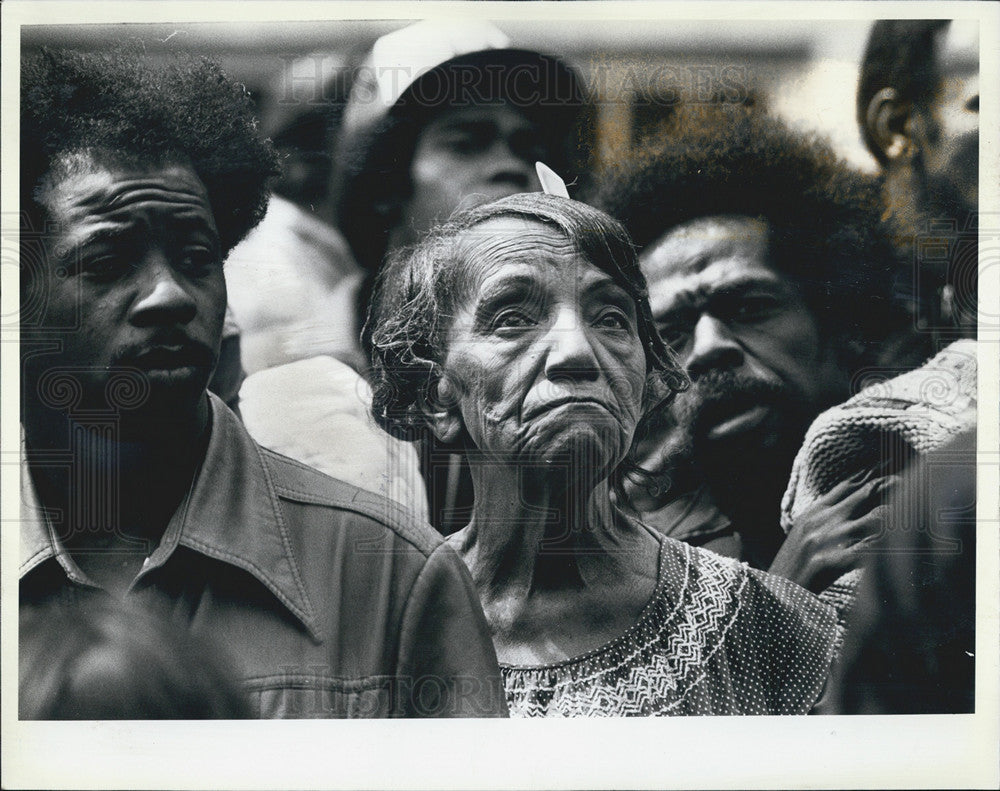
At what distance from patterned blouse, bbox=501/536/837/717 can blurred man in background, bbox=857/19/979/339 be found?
4.62ft

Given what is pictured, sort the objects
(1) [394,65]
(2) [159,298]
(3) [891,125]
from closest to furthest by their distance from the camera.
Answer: (2) [159,298] < (1) [394,65] < (3) [891,125]

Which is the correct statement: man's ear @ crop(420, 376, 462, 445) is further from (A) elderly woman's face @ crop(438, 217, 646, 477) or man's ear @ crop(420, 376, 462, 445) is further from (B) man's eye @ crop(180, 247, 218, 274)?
(B) man's eye @ crop(180, 247, 218, 274)

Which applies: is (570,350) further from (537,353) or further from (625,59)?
(625,59)

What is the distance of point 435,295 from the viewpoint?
3.94 m

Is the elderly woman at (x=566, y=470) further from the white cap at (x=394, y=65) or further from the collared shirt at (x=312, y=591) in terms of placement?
the white cap at (x=394, y=65)

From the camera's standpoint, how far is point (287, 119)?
13.2ft

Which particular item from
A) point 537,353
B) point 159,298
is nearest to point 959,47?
point 537,353

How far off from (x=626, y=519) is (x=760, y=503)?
600mm

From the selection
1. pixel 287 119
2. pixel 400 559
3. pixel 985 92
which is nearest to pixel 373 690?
pixel 400 559

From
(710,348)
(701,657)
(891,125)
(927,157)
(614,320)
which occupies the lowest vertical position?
(701,657)

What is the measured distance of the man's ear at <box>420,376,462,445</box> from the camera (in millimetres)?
3943

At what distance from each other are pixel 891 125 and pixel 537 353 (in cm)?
192

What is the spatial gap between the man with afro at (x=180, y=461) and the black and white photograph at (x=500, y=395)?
15 millimetres

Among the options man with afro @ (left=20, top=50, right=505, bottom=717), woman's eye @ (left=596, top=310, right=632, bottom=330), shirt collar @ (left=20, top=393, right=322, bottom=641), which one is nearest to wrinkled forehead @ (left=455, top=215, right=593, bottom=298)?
woman's eye @ (left=596, top=310, right=632, bottom=330)
